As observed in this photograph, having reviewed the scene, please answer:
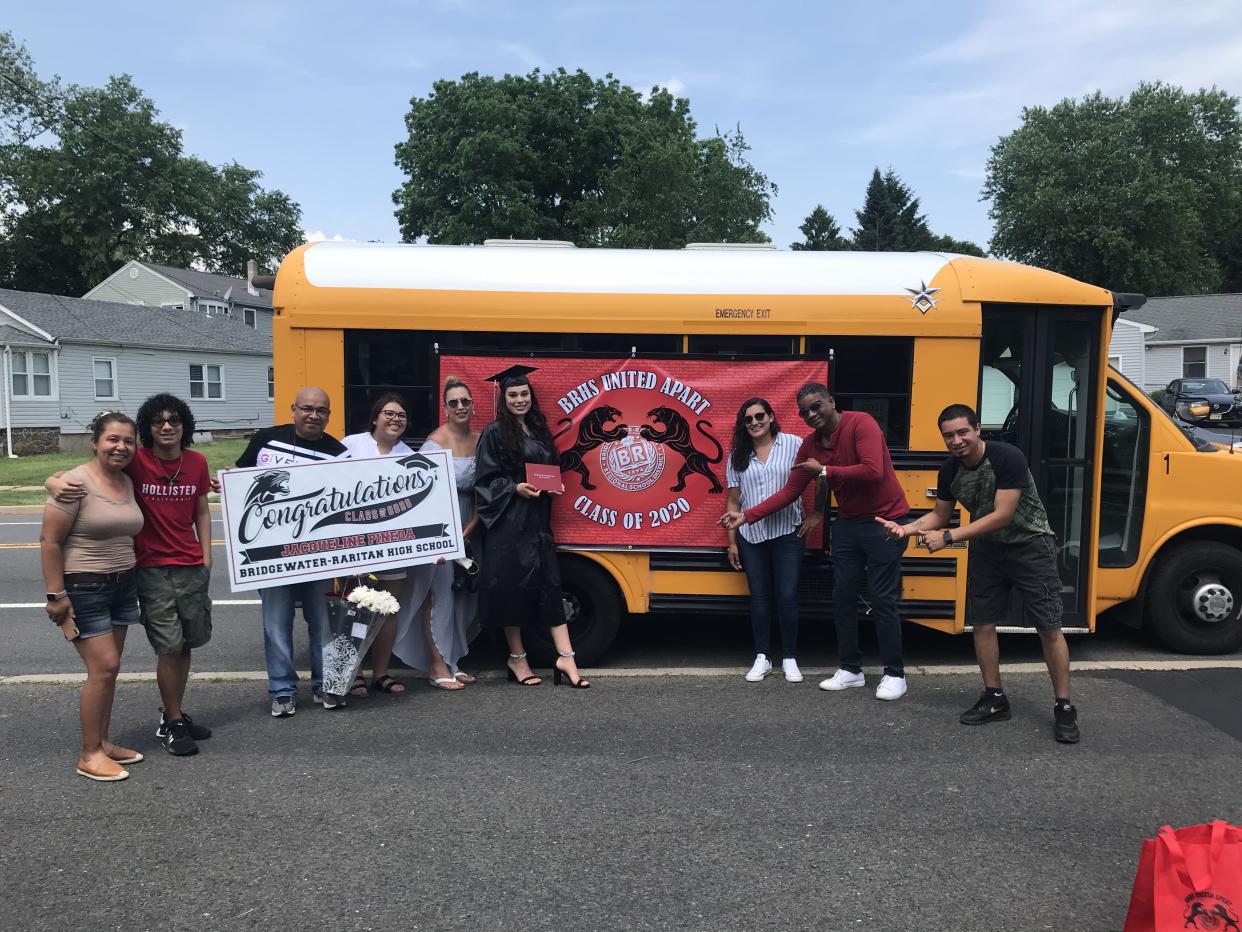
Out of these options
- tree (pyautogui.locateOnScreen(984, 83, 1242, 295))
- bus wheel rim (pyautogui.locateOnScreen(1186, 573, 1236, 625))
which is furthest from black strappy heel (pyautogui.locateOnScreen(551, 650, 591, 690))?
tree (pyautogui.locateOnScreen(984, 83, 1242, 295))

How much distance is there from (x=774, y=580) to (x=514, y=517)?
5.29 feet

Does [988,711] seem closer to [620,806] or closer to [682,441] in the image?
[620,806]

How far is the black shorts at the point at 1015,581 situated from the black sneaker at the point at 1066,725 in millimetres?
403

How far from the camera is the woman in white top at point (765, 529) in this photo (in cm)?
536

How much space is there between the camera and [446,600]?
5520mm

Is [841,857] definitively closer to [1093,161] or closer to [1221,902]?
[1221,902]

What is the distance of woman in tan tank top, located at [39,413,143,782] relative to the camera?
12.9 feet

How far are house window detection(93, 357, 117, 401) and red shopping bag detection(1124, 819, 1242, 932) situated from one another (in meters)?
30.3

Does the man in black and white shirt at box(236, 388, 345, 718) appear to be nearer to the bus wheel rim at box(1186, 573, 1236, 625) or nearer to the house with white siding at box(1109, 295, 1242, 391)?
the bus wheel rim at box(1186, 573, 1236, 625)

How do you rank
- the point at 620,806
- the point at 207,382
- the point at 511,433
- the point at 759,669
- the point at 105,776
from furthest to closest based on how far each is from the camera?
the point at 207,382 < the point at 759,669 < the point at 511,433 < the point at 105,776 < the point at 620,806

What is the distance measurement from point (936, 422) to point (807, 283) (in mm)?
1146

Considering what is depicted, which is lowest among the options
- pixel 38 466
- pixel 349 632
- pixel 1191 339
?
pixel 38 466

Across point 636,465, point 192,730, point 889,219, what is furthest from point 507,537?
point 889,219

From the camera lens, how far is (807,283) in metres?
5.60
